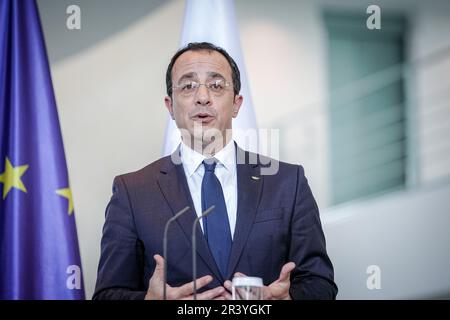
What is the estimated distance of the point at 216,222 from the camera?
4.45 meters

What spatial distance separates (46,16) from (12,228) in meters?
1.23

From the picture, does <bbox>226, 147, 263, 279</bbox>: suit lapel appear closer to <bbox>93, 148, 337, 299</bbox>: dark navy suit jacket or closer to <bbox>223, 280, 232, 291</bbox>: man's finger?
<bbox>93, 148, 337, 299</bbox>: dark navy suit jacket

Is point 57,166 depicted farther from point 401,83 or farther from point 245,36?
point 401,83

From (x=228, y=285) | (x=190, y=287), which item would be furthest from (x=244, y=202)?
(x=190, y=287)

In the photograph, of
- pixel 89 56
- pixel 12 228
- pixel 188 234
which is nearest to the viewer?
pixel 188 234

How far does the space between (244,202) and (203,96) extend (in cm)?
57

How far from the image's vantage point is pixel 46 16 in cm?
514

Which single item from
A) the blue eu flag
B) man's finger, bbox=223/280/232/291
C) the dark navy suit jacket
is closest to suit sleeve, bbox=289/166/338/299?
the dark navy suit jacket

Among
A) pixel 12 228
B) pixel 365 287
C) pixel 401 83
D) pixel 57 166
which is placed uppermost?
pixel 401 83

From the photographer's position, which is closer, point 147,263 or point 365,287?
point 147,263

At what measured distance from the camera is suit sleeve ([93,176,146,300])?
167 inches

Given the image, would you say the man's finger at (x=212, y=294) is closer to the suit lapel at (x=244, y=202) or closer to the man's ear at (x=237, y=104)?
the suit lapel at (x=244, y=202)

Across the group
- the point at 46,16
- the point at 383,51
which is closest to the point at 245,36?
the point at 383,51

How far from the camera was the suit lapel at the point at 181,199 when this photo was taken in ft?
14.2
